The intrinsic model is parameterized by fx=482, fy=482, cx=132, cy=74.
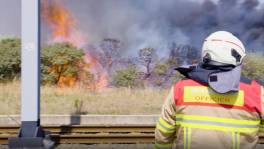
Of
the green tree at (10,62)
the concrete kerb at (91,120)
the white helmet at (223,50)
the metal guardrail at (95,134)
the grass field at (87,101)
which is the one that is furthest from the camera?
the green tree at (10,62)

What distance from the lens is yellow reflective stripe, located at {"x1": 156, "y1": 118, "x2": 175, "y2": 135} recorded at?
8.68ft

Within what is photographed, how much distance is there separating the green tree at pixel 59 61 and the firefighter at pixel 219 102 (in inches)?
816

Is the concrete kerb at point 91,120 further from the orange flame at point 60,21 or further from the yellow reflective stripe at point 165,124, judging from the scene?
the orange flame at point 60,21

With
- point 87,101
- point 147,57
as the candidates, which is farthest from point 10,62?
point 147,57

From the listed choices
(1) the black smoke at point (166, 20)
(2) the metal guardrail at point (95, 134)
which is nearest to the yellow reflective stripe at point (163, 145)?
(2) the metal guardrail at point (95, 134)

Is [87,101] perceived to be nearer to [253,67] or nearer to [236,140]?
[253,67]

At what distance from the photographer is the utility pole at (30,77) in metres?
8.81

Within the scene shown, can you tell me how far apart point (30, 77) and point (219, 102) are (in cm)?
683

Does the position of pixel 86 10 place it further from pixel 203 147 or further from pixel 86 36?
pixel 203 147

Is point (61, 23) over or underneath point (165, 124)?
over

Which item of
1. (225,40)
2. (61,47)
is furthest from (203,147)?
(61,47)

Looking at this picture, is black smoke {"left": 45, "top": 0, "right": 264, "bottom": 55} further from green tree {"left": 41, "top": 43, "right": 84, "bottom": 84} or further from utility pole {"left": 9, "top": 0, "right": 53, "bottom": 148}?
utility pole {"left": 9, "top": 0, "right": 53, "bottom": 148}

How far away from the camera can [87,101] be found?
17.1 metres

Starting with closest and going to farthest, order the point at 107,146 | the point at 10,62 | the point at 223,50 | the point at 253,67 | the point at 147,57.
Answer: the point at 223,50, the point at 107,146, the point at 10,62, the point at 253,67, the point at 147,57
